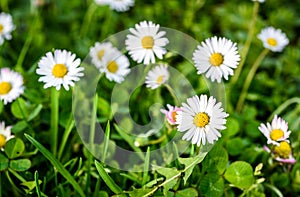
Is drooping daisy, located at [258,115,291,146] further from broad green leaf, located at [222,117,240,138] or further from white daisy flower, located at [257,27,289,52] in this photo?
white daisy flower, located at [257,27,289,52]

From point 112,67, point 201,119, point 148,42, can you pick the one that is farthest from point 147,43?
point 201,119

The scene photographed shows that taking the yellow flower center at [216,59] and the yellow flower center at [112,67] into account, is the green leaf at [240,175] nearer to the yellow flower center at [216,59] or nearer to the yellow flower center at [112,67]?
the yellow flower center at [216,59]

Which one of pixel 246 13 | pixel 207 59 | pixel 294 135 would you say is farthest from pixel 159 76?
pixel 246 13

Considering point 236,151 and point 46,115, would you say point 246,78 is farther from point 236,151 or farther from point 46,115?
point 46,115

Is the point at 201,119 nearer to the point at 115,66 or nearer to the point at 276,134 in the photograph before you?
the point at 276,134

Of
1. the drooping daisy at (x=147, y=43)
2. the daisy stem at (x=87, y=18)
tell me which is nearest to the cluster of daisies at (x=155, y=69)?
the drooping daisy at (x=147, y=43)

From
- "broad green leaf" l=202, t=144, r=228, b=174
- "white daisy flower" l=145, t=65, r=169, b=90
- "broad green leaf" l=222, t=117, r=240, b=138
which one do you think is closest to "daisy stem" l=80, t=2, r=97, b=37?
"white daisy flower" l=145, t=65, r=169, b=90

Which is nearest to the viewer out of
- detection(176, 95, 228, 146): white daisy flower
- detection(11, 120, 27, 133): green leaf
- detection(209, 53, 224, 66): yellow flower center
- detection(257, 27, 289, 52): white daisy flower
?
detection(176, 95, 228, 146): white daisy flower
